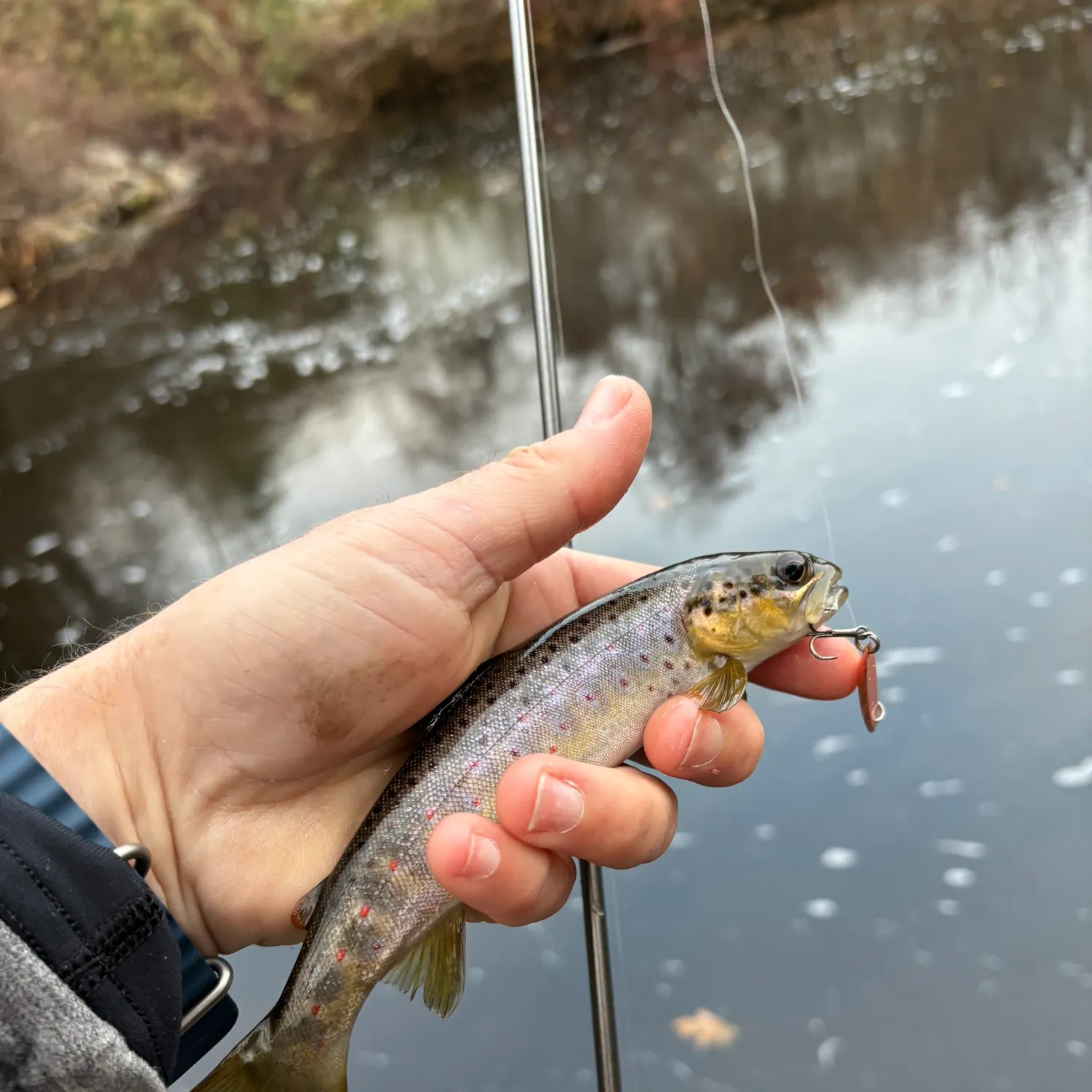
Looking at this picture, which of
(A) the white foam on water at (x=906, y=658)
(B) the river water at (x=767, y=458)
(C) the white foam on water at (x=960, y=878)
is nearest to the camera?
(B) the river water at (x=767, y=458)

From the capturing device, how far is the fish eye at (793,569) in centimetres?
200

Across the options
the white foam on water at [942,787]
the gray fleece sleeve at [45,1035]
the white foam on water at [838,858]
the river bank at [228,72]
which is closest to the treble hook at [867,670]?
the gray fleece sleeve at [45,1035]

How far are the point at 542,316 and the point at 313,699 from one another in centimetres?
99

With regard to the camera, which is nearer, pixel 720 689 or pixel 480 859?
pixel 480 859

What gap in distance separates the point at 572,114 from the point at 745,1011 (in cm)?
1588

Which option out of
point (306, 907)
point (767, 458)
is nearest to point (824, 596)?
point (306, 907)

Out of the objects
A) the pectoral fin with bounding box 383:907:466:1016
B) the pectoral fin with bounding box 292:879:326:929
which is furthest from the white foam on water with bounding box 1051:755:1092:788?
the pectoral fin with bounding box 292:879:326:929

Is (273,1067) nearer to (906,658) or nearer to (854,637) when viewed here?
(854,637)

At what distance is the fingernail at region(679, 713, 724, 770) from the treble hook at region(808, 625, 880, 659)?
0.91 ft

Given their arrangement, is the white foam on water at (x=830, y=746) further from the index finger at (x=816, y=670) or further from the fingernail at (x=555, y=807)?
the fingernail at (x=555, y=807)

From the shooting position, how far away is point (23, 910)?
4.83 ft

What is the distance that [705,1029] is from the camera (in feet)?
→ 10.8

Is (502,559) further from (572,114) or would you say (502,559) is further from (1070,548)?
(572,114)

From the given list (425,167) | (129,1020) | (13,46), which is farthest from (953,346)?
(13,46)
